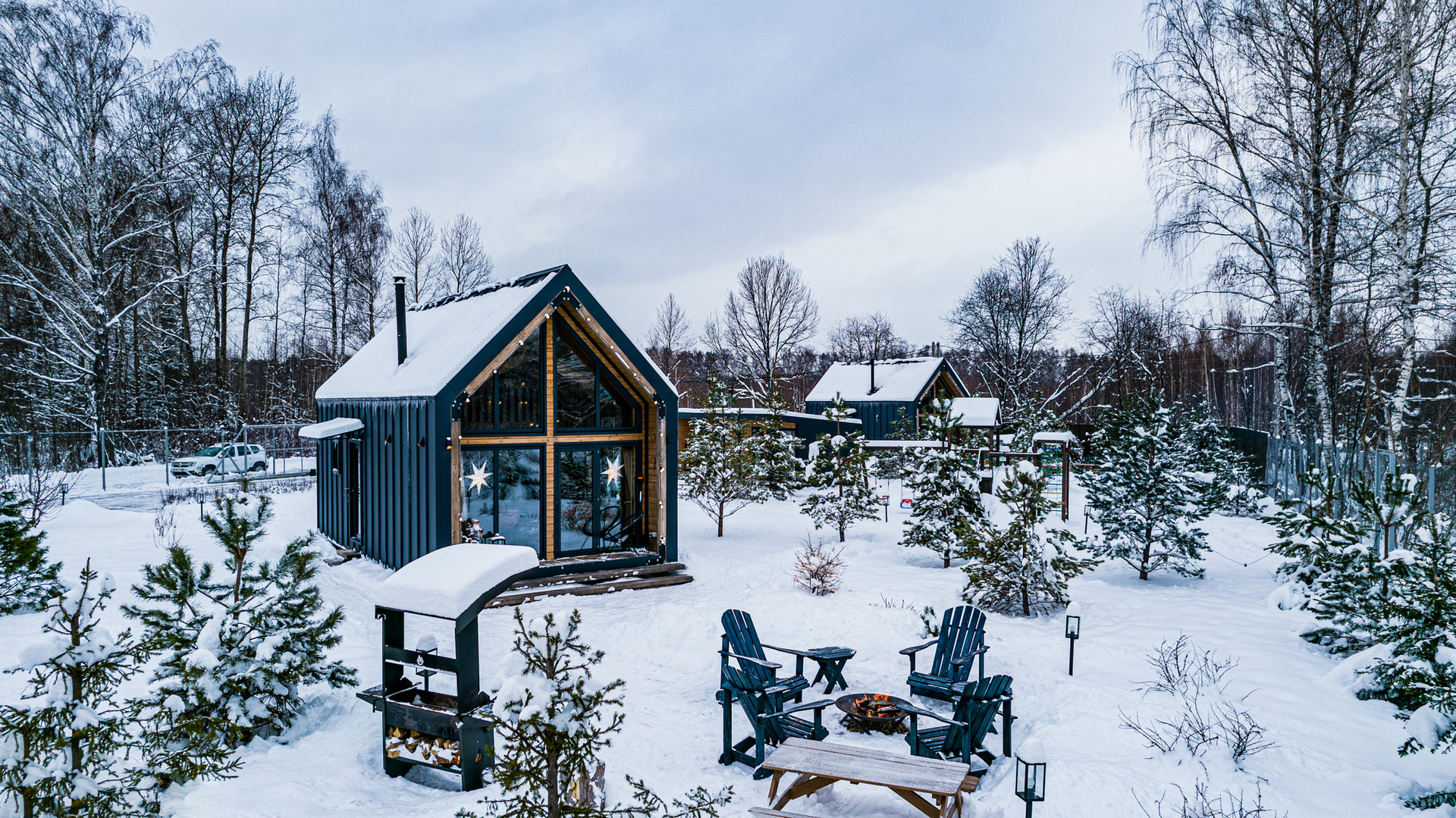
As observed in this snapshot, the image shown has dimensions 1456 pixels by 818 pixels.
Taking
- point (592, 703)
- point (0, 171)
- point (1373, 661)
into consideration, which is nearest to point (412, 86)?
point (0, 171)

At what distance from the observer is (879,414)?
2747 cm

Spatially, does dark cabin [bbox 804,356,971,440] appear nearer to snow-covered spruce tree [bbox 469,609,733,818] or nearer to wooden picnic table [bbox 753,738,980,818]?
wooden picnic table [bbox 753,738,980,818]

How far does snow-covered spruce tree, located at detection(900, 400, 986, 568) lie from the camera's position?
1183cm

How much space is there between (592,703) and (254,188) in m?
24.8

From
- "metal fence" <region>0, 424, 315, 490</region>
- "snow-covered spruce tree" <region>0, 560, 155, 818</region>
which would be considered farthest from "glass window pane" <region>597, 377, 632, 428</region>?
"metal fence" <region>0, 424, 315, 490</region>

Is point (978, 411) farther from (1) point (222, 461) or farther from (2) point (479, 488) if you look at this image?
(1) point (222, 461)

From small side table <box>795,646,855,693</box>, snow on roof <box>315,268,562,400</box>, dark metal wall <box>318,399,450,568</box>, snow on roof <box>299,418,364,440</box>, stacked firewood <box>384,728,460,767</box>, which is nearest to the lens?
stacked firewood <box>384,728,460,767</box>

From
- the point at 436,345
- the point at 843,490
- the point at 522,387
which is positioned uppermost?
the point at 436,345

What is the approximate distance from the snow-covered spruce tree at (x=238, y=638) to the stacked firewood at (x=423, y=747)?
2.28 feet

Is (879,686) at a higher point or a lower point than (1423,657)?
lower

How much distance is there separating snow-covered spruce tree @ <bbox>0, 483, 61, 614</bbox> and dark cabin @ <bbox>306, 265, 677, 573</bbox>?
4.08 metres

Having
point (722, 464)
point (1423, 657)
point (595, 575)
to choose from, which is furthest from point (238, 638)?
point (722, 464)

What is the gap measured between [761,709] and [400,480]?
7.21 metres

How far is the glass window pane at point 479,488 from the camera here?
35.4 feet
